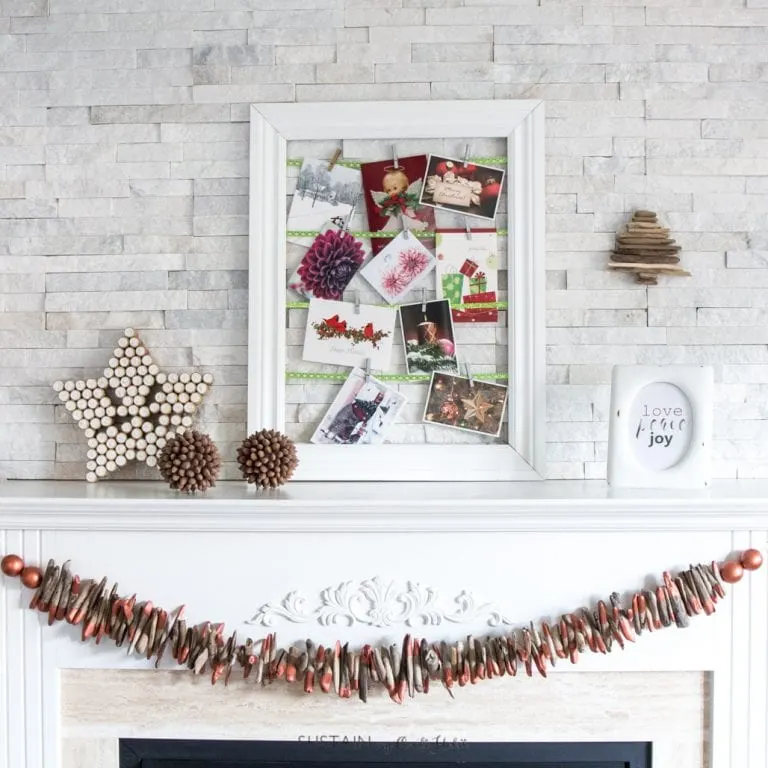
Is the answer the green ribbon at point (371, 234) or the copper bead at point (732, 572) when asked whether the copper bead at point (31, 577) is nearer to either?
the green ribbon at point (371, 234)

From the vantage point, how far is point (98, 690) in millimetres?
1242

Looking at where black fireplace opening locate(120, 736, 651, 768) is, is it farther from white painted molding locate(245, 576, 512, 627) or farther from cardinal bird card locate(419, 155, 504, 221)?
cardinal bird card locate(419, 155, 504, 221)

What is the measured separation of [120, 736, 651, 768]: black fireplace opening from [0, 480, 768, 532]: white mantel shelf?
1.24ft

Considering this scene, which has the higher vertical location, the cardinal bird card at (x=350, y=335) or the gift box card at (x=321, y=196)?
the gift box card at (x=321, y=196)

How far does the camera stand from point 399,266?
1407 millimetres

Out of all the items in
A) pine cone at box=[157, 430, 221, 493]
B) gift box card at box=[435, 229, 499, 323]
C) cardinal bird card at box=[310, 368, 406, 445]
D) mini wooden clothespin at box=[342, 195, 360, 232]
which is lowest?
pine cone at box=[157, 430, 221, 493]

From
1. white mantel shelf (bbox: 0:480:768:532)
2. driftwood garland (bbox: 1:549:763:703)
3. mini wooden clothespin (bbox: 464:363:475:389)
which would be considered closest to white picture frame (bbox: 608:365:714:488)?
white mantel shelf (bbox: 0:480:768:532)

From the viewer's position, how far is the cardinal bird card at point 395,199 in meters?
1.41

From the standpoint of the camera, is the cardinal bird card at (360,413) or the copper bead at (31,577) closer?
the copper bead at (31,577)

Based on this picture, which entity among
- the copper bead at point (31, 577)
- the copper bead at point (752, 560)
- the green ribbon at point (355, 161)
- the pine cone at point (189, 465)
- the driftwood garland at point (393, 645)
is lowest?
the driftwood garland at point (393, 645)

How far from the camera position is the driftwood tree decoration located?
4.53 ft

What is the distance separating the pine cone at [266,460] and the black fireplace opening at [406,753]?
1.46ft

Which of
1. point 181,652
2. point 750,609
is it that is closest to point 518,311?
point 750,609

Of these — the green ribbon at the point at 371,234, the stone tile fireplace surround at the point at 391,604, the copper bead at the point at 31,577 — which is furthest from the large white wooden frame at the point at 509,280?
the copper bead at the point at 31,577
